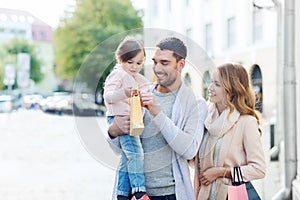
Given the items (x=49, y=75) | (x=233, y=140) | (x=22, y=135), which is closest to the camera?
(x=233, y=140)

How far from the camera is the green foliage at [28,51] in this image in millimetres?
2850

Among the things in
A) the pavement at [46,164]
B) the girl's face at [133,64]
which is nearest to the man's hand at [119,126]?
the girl's face at [133,64]

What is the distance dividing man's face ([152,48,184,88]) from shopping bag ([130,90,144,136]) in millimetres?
93

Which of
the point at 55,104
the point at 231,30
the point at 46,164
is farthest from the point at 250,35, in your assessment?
the point at 46,164

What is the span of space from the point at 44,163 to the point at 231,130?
3.27 metres

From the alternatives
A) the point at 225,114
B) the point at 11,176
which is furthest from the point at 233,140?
the point at 11,176

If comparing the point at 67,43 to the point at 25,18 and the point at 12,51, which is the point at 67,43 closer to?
the point at 12,51

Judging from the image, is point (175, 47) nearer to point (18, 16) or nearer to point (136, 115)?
point (136, 115)

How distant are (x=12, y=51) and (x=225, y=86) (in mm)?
2133

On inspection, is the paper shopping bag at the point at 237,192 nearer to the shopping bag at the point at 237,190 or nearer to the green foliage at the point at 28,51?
the shopping bag at the point at 237,190

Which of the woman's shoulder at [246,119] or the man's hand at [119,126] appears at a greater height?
the woman's shoulder at [246,119]

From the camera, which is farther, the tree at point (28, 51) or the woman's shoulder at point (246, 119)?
the tree at point (28, 51)

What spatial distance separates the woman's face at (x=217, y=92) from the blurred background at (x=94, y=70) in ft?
0.06

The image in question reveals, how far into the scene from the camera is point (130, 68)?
46.9 inches
